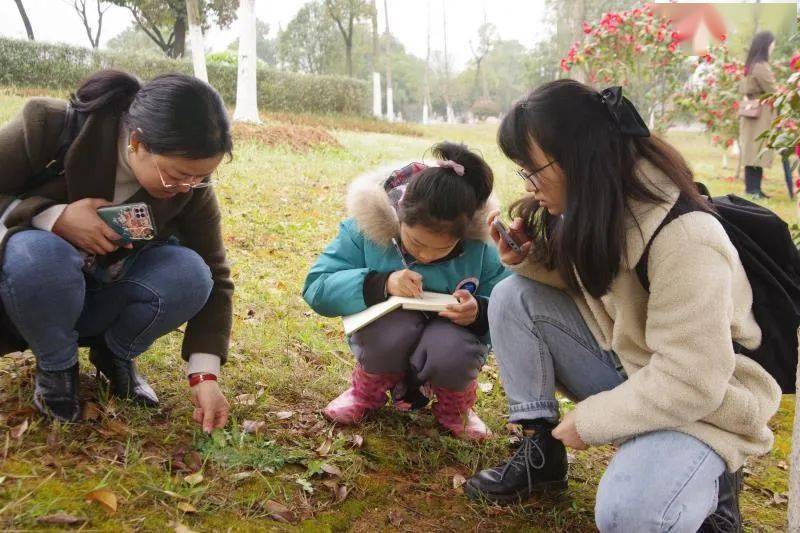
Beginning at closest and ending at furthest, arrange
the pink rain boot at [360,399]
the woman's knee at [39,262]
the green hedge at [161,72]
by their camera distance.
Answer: the woman's knee at [39,262] → the pink rain boot at [360,399] → the green hedge at [161,72]

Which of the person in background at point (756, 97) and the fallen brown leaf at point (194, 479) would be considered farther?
the person in background at point (756, 97)

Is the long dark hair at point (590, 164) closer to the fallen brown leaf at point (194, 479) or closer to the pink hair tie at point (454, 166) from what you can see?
the pink hair tie at point (454, 166)

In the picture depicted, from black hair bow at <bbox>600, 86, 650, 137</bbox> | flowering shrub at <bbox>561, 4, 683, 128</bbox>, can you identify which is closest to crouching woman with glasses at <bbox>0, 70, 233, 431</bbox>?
black hair bow at <bbox>600, 86, 650, 137</bbox>

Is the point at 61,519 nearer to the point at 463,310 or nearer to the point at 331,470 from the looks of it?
the point at 331,470

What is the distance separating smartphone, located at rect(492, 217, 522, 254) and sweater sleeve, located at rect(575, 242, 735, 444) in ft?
1.57

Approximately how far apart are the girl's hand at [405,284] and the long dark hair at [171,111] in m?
0.63

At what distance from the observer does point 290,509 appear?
1818 mm

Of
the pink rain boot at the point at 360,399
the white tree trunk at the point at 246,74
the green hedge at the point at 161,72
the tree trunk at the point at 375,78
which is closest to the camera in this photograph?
the pink rain boot at the point at 360,399

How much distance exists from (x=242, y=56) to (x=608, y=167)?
8.00 m

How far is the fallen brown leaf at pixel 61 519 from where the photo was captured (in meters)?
1.48

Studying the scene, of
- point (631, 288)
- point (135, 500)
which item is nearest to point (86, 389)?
point (135, 500)

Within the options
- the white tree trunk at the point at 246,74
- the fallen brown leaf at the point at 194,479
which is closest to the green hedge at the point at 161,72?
the white tree trunk at the point at 246,74

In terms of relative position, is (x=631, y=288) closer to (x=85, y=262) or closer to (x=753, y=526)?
(x=753, y=526)

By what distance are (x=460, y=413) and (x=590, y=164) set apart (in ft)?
3.60
